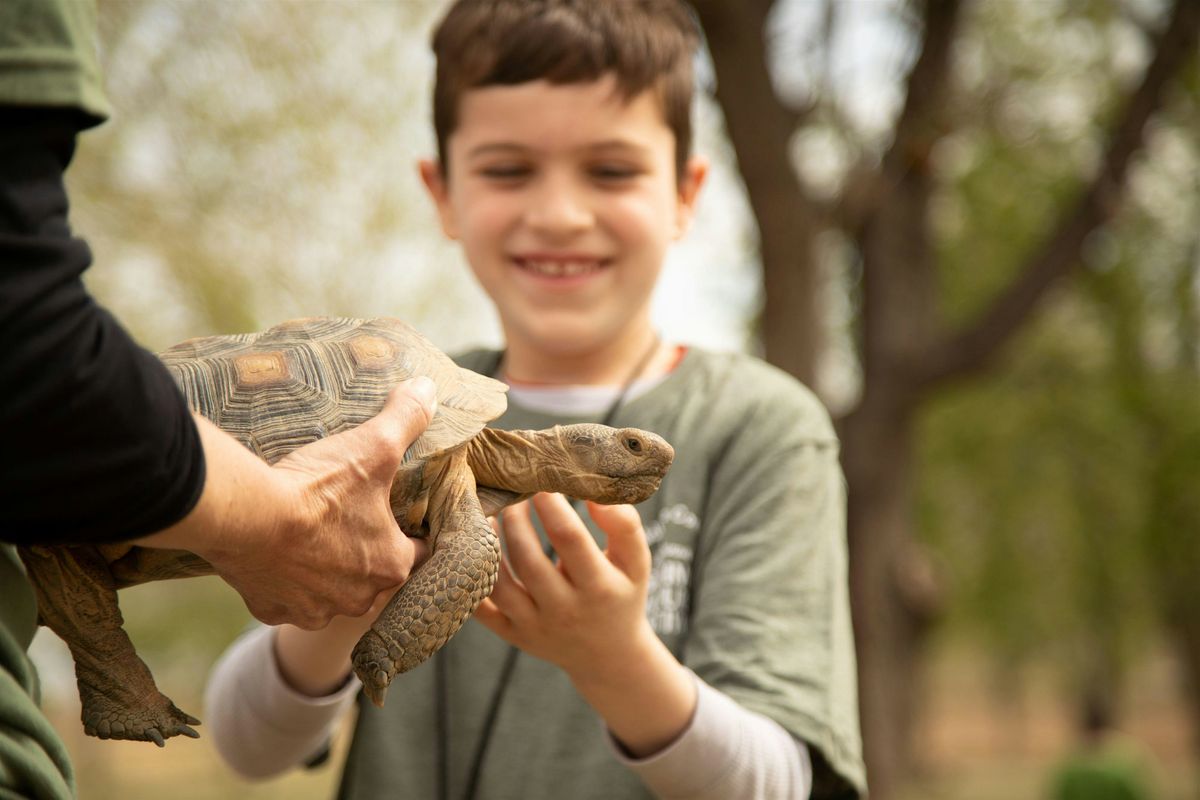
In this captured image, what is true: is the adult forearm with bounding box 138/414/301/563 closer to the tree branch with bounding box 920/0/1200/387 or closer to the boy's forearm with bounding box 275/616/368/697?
the boy's forearm with bounding box 275/616/368/697

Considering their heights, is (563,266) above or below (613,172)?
below

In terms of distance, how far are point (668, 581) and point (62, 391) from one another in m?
1.53

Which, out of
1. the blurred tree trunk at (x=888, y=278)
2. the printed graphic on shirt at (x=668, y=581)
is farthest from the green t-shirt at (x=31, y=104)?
the blurred tree trunk at (x=888, y=278)

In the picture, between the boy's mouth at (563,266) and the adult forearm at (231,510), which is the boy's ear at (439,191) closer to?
the boy's mouth at (563,266)

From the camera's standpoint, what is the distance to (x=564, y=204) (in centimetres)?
259

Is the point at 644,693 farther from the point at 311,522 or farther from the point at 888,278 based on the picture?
the point at 888,278

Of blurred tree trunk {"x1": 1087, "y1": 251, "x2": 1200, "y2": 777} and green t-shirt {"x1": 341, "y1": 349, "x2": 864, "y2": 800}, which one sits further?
blurred tree trunk {"x1": 1087, "y1": 251, "x2": 1200, "y2": 777}

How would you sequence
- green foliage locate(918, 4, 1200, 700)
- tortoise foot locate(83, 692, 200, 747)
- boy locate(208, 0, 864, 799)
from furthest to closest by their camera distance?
green foliage locate(918, 4, 1200, 700) → boy locate(208, 0, 864, 799) → tortoise foot locate(83, 692, 200, 747)

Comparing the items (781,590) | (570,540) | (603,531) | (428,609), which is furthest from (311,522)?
(781,590)

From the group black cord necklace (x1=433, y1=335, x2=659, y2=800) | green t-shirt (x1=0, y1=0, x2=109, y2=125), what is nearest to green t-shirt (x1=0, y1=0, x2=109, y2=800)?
green t-shirt (x1=0, y1=0, x2=109, y2=125)

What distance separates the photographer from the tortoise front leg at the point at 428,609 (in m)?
1.79

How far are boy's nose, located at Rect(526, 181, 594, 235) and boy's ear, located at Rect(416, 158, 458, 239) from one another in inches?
13.7

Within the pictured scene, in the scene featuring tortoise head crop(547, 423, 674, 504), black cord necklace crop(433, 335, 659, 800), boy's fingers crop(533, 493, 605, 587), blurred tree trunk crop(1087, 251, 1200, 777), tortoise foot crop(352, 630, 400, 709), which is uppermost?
tortoise head crop(547, 423, 674, 504)

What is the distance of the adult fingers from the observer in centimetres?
205
